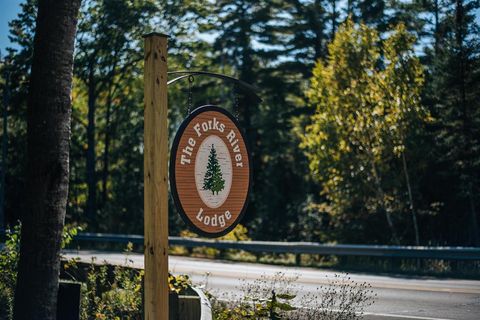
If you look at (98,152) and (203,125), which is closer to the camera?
(203,125)

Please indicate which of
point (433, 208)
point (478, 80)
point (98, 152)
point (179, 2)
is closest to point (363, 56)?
point (478, 80)

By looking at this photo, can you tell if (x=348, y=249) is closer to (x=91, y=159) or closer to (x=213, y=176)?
(x=213, y=176)

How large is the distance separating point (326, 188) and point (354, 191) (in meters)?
1.19

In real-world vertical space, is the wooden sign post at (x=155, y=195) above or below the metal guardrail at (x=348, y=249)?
above

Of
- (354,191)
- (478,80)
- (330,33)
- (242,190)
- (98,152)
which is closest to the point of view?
(242,190)

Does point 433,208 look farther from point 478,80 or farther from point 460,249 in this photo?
point 460,249

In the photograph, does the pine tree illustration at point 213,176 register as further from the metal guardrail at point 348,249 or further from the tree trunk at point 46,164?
the metal guardrail at point 348,249

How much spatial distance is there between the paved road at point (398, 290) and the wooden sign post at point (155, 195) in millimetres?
3593

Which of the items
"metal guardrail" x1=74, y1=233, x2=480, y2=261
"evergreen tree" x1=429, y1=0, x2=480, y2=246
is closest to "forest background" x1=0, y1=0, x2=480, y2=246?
"evergreen tree" x1=429, y1=0, x2=480, y2=246

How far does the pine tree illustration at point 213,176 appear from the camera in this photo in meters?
6.32

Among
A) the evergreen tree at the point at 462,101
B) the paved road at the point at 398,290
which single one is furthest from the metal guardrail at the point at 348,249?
the evergreen tree at the point at 462,101

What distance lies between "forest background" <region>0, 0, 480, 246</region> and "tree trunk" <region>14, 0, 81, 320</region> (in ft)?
19.1

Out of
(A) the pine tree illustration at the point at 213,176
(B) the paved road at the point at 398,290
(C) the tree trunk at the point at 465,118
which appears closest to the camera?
(A) the pine tree illustration at the point at 213,176

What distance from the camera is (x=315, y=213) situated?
107ft
